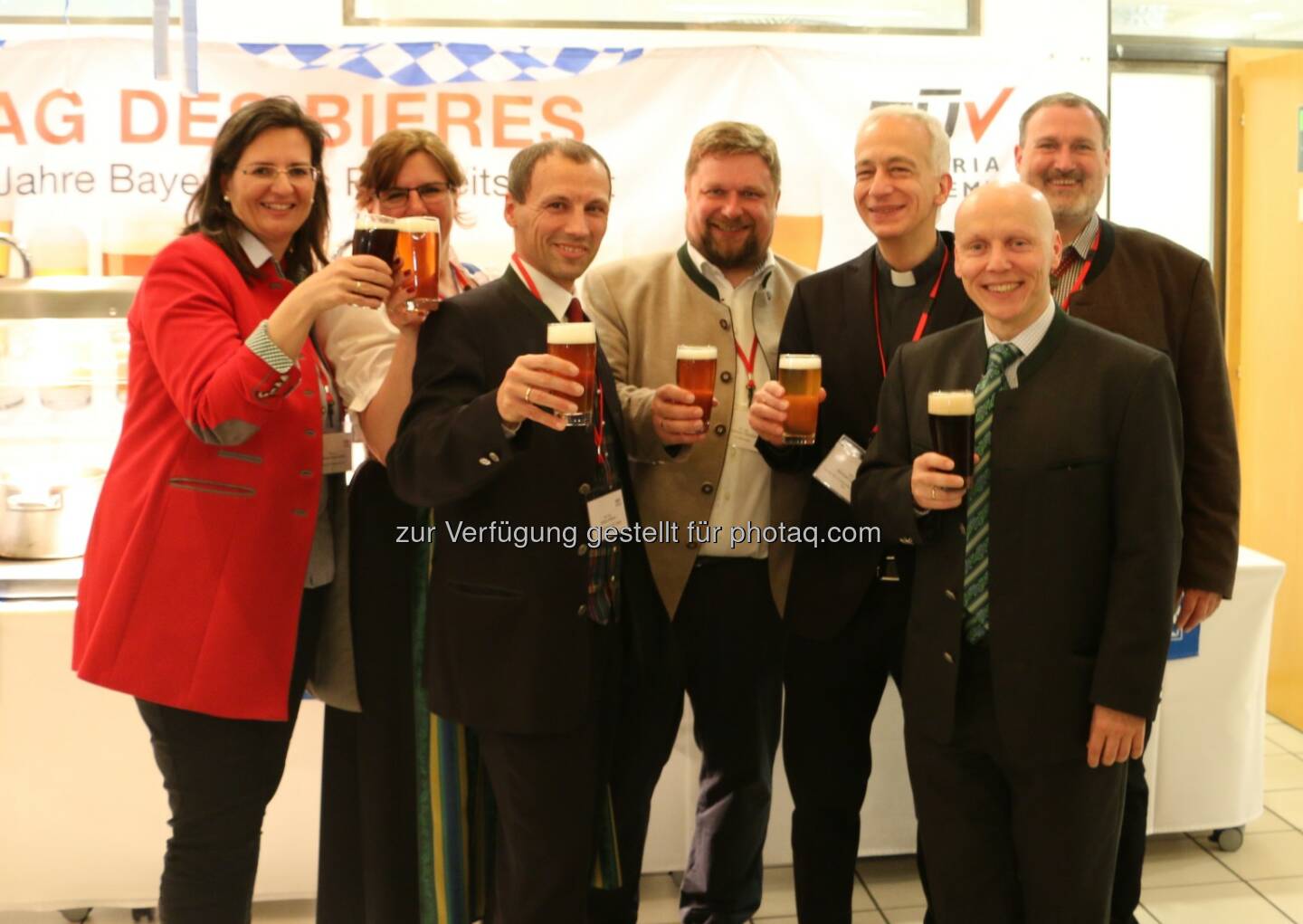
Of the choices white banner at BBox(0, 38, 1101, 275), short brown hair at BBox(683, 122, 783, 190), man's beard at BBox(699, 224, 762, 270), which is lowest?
man's beard at BBox(699, 224, 762, 270)

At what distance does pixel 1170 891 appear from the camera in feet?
11.5

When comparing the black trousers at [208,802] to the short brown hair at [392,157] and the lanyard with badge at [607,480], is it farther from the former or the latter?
the short brown hair at [392,157]

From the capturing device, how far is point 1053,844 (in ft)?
7.18

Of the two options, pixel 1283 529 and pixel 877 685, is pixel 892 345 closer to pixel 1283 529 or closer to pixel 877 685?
pixel 877 685

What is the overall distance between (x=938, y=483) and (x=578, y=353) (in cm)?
66

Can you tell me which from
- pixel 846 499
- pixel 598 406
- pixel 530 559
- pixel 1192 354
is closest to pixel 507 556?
pixel 530 559

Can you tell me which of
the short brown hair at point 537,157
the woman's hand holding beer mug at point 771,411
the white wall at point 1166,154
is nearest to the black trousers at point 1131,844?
the woman's hand holding beer mug at point 771,411

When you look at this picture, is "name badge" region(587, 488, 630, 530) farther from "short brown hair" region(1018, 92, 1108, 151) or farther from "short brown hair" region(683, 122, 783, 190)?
"short brown hair" region(1018, 92, 1108, 151)

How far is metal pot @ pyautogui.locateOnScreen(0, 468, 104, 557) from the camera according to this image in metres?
3.39

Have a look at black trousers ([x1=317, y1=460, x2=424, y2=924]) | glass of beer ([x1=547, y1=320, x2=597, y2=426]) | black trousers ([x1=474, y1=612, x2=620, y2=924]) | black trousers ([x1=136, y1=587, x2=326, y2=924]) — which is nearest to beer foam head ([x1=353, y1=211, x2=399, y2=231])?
glass of beer ([x1=547, y1=320, x2=597, y2=426])

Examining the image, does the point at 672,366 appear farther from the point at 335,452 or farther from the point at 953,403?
the point at 953,403

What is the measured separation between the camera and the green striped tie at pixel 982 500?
221 centimetres

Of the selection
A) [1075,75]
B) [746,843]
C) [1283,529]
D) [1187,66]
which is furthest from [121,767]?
[1187,66]

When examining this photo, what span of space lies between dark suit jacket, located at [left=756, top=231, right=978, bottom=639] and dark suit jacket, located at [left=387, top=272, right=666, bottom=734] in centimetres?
56
